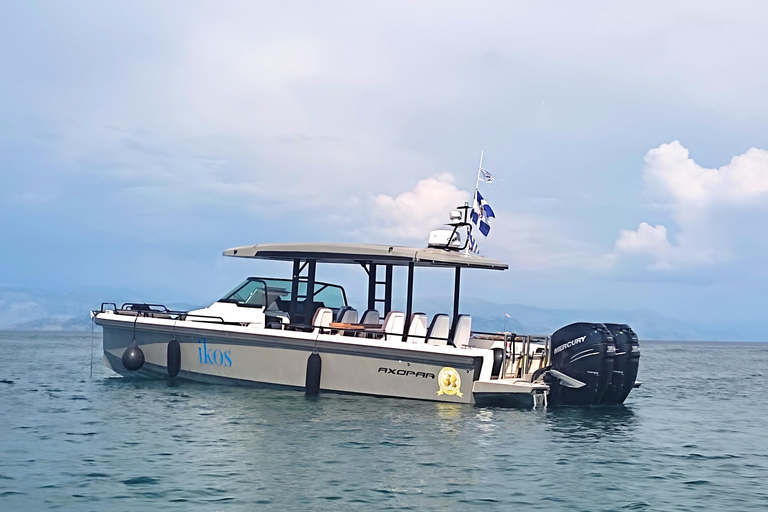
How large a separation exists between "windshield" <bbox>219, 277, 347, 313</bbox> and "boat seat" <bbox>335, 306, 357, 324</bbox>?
2.45 ft

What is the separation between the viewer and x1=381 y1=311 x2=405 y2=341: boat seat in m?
16.9

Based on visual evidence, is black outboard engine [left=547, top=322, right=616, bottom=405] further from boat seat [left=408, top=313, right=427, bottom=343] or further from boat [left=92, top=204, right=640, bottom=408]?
boat seat [left=408, top=313, right=427, bottom=343]

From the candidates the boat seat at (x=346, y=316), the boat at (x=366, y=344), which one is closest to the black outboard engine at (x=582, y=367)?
the boat at (x=366, y=344)

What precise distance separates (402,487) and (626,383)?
8.00 meters

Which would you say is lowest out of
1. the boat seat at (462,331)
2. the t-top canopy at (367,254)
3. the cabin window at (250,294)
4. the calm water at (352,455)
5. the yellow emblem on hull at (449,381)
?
the calm water at (352,455)

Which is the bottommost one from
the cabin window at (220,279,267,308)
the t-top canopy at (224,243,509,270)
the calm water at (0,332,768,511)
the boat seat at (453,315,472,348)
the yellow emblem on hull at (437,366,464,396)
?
the calm water at (0,332,768,511)

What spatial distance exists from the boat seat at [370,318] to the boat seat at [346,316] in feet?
0.60

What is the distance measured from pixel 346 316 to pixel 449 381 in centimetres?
355

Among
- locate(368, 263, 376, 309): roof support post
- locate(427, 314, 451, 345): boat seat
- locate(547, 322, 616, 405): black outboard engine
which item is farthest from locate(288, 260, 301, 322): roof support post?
locate(547, 322, 616, 405): black outboard engine

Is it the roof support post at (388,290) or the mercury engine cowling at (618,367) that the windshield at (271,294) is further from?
the mercury engine cowling at (618,367)

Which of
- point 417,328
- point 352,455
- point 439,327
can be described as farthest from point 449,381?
point 352,455

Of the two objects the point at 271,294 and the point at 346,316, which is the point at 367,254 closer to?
the point at 346,316

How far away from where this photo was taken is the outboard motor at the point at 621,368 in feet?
52.9

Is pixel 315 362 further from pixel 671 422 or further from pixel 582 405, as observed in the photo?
pixel 671 422
